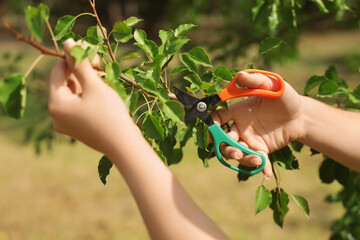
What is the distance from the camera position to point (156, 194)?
40.1 inches

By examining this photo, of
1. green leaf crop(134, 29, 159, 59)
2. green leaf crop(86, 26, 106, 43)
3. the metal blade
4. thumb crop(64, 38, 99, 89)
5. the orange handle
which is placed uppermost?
thumb crop(64, 38, 99, 89)

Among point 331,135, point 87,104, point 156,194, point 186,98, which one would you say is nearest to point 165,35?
point 186,98

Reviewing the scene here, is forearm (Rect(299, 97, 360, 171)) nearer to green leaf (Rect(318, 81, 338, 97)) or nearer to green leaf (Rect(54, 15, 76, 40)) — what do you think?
green leaf (Rect(318, 81, 338, 97))

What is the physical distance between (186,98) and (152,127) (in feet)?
0.70

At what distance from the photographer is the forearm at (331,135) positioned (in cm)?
150

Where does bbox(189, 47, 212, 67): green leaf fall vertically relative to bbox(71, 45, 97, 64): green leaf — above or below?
below

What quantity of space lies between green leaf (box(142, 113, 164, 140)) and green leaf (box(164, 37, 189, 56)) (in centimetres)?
22

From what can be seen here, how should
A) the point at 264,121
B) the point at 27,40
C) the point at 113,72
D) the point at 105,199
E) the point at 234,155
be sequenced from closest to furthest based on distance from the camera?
the point at 27,40, the point at 113,72, the point at 234,155, the point at 264,121, the point at 105,199

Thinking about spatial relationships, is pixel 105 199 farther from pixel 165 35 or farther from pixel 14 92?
pixel 14 92

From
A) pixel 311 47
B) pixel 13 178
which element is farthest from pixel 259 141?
pixel 311 47

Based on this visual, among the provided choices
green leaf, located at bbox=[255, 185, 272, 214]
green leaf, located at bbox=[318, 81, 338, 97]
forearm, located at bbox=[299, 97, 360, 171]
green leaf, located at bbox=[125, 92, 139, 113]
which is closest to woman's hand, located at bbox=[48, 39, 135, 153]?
green leaf, located at bbox=[125, 92, 139, 113]

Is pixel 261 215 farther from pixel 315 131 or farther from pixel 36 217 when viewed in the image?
pixel 315 131

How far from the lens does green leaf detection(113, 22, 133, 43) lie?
126 cm

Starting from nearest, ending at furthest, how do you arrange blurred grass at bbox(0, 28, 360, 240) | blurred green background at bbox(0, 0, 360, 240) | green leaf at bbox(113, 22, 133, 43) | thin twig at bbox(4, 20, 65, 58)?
thin twig at bbox(4, 20, 65, 58) → green leaf at bbox(113, 22, 133, 43) → blurred green background at bbox(0, 0, 360, 240) → blurred grass at bbox(0, 28, 360, 240)
